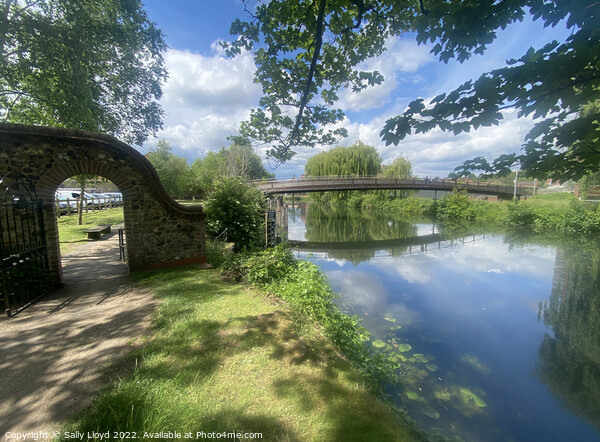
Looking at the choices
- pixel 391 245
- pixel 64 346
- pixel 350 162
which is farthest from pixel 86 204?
pixel 350 162

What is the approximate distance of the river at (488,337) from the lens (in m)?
3.56

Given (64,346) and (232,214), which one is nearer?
(64,346)

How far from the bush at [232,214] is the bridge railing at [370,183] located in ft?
45.0

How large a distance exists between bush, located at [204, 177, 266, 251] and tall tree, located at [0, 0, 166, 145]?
5080 mm

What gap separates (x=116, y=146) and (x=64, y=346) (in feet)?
14.4

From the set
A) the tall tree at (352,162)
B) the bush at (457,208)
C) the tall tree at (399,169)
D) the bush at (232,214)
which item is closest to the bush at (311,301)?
the bush at (232,214)

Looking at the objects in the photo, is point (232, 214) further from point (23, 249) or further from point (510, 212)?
point (510, 212)

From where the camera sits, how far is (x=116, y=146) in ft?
18.3

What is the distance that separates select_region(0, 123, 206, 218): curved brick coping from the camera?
15.7ft

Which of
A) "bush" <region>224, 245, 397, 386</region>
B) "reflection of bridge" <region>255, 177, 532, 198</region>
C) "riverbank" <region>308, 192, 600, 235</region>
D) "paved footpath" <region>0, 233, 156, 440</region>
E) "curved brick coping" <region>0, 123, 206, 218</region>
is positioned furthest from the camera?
"reflection of bridge" <region>255, 177, 532, 198</region>

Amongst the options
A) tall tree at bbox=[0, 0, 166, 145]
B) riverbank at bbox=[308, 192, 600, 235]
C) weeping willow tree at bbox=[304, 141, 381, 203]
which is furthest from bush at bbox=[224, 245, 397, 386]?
weeping willow tree at bbox=[304, 141, 381, 203]

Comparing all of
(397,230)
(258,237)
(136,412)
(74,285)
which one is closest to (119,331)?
(136,412)

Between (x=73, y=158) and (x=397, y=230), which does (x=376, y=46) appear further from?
(x=397, y=230)

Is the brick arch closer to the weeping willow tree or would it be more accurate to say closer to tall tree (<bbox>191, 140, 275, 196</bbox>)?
tall tree (<bbox>191, 140, 275, 196</bbox>)
